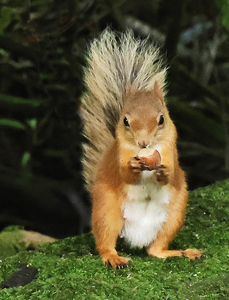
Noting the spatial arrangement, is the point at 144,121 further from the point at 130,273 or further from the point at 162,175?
the point at 130,273

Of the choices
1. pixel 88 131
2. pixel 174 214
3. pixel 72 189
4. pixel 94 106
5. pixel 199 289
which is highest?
pixel 94 106

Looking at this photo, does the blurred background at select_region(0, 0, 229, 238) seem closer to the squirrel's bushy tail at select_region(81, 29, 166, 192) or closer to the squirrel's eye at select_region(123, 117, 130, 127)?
the squirrel's bushy tail at select_region(81, 29, 166, 192)

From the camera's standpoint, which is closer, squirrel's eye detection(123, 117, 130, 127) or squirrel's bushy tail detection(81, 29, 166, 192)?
squirrel's eye detection(123, 117, 130, 127)

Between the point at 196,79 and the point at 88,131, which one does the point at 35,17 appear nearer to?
the point at 88,131

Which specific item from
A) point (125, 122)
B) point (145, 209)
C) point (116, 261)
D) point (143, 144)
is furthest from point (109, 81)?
point (116, 261)

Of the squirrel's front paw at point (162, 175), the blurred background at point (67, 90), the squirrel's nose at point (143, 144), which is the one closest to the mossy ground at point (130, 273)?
the squirrel's front paw at point (162, 175)

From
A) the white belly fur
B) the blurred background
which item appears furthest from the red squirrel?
the blurred background

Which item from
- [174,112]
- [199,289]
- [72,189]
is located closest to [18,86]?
[72,189]
